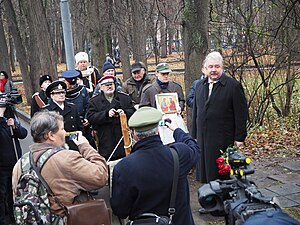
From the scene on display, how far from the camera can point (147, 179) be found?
2920 mm

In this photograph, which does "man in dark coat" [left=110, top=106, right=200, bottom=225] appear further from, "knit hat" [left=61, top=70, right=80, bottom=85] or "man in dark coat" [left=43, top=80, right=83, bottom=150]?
"knit hat" [left=61, top=70, right=80, bottom=85]

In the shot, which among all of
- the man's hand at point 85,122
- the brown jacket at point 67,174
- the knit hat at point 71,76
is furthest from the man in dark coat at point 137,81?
the brown jacket at point 67,174

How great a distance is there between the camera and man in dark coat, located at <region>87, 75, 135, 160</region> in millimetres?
5872

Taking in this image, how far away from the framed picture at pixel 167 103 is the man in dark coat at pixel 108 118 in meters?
0.60

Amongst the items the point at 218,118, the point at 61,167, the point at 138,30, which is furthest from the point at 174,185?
the point at 138,30

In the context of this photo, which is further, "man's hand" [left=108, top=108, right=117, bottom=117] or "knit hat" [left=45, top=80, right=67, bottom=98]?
"man's hand" [left=108, top=108, right=117, bottom=117]

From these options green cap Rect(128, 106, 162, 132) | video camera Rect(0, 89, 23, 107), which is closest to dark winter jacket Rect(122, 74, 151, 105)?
video camera Rect(0, 89, 23, 107)

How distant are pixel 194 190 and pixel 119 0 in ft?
46.5

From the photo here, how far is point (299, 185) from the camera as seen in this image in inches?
245

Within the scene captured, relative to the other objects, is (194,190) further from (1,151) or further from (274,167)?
(1,151)

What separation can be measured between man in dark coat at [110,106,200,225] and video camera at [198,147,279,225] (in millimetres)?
435

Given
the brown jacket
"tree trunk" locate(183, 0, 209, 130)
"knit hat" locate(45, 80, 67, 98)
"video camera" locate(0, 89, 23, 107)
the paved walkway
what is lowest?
the paved walkway

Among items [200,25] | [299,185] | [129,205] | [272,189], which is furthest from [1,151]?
[299,185]

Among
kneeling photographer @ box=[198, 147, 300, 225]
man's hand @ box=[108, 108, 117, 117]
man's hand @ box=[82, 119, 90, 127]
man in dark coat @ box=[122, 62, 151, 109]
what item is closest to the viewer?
kneeling photographer @ box=[198, 147, 300, 225]
